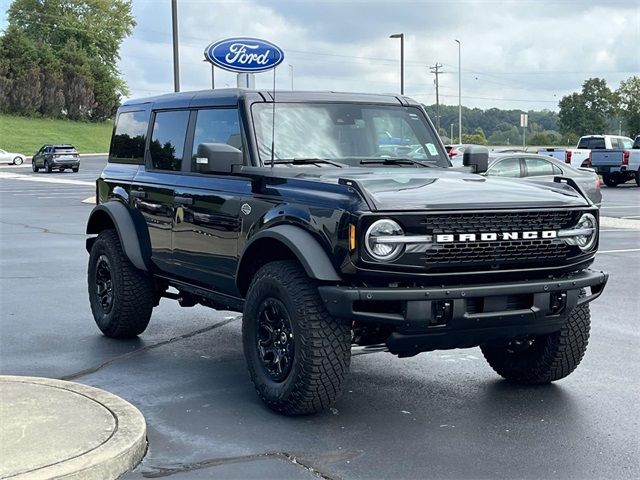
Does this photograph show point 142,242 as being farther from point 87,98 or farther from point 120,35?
point 120,35

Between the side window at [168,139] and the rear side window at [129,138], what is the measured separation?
21 centimetres

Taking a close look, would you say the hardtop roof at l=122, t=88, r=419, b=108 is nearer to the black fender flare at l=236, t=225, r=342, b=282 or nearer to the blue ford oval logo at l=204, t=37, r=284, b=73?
the black fender flare at l=236, t=225, r=342, b=282

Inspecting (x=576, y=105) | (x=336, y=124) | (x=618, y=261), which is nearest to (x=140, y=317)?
(x=336, y=124)

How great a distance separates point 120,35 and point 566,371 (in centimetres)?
10759

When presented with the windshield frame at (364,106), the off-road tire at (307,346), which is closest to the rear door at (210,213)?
the windshield frame at (364,106)

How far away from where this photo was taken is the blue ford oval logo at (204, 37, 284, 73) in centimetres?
2031

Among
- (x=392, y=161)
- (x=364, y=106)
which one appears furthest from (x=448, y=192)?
(x=364, y=106)

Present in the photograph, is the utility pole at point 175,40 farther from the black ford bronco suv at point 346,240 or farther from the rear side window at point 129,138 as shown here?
the black ford bronco suv at point 346,240

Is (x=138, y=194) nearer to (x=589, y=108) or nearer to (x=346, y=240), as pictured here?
(x=346, y=240)

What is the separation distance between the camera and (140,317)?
24.5 feet

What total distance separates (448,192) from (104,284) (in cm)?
372

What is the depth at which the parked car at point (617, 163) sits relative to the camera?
3139 cm

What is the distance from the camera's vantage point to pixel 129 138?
7852 mm

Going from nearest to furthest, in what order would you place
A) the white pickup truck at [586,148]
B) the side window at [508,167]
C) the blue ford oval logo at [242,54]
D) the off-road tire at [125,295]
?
the off-road tire at [125,295]
the side window at [508,167]
the blue ford oval logo at [242,54]
the white pickup truck at [586,148]
